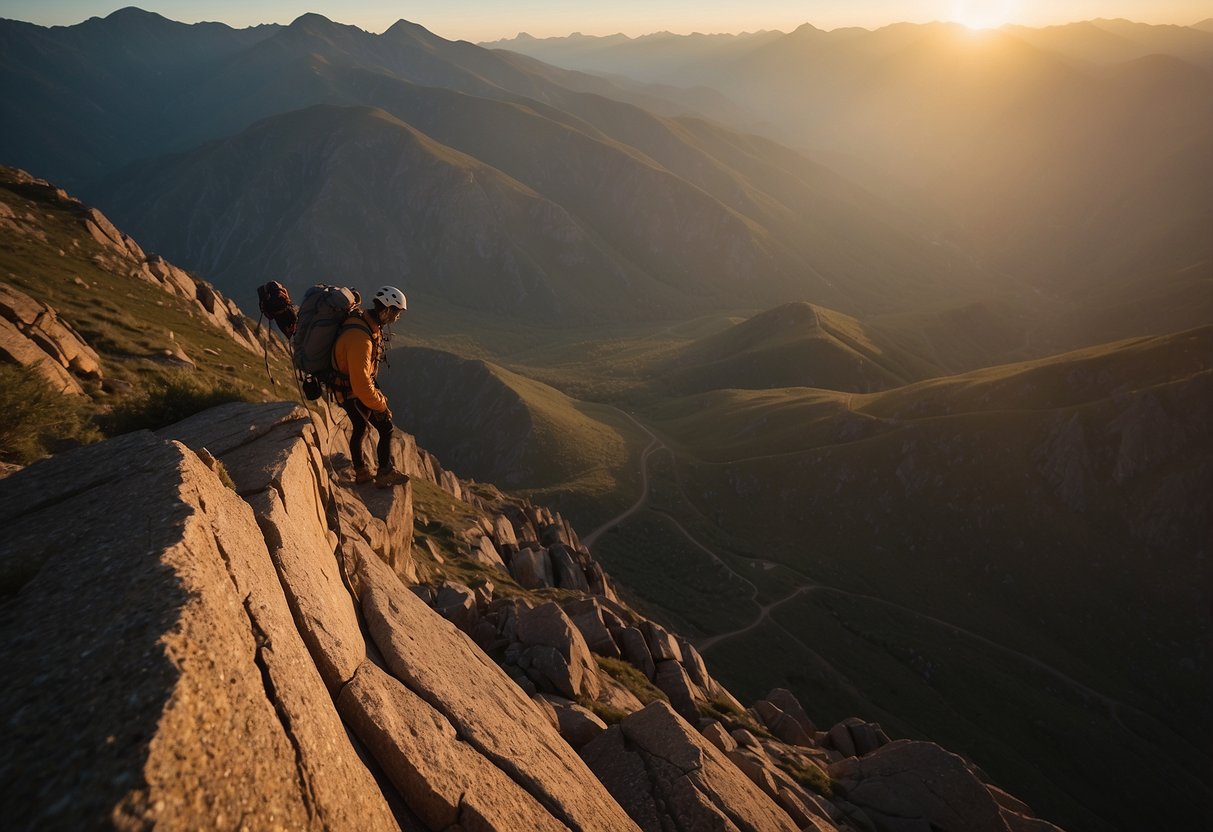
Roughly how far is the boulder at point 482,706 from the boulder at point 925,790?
13.8 meters

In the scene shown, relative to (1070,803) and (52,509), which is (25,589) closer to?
(52,509)

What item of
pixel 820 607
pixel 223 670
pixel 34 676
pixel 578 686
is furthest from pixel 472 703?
pixel 820 607

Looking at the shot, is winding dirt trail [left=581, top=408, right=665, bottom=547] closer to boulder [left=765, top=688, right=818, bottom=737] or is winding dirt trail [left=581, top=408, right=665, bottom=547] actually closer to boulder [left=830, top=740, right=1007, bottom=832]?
boulder [left=765, top=688, right=818, bottom=737]

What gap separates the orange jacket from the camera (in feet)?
52.1

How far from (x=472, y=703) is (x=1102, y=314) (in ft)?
806

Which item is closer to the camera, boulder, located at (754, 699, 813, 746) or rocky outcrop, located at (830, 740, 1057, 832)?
rocky outcrop, located at (830, 740, 1057, 832)

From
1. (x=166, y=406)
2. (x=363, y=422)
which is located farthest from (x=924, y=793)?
(x=166, y=406)

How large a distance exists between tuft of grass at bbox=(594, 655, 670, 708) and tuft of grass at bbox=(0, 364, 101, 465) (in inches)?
698

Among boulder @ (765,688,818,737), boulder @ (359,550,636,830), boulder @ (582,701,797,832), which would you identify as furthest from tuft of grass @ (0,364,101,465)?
boulder @ (765,688,818,737)

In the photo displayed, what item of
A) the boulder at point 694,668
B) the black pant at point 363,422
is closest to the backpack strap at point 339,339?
the black pant at point 363,422

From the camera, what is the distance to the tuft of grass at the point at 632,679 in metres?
24.0

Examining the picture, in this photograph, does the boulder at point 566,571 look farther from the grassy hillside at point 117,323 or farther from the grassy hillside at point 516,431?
the grassy hillside at point 516,431

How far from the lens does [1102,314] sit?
652ft

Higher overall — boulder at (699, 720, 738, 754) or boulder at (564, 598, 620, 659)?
boulder at (699, 720, 738, 754)
